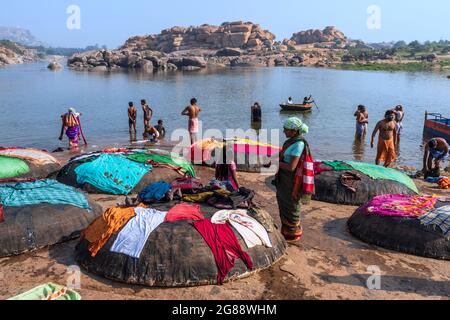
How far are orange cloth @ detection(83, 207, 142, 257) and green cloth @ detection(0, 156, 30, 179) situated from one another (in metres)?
4.40

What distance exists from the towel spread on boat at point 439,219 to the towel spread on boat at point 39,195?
541 cm

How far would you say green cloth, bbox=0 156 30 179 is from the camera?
940cm

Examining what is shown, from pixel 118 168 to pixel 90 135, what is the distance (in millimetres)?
11287

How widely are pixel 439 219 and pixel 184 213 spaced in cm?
385

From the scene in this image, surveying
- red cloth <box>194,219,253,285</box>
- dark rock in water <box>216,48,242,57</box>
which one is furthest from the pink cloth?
dark rock in water <box>216,48,242,57</box>

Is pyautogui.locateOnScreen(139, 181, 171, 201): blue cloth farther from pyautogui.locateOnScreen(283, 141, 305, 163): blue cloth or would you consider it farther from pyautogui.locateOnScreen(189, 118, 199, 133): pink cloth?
pyautogui.locateOnScreen(189, 118, 199, 133): pink cloth

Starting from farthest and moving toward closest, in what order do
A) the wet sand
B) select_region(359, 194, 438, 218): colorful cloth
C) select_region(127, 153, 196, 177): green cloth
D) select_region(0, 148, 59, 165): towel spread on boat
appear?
select_region(0, 148, 59, 165): towel spread on boat < select_region(127, 153, 196, 177): green cloth < select_region(359, 194, 438, 218): colorful cloth < the wet sand

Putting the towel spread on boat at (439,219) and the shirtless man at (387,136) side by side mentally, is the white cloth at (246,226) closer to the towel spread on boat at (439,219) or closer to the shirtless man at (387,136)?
the towel spread on boat at (439,219)

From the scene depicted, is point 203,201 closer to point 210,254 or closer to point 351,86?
point 210,254

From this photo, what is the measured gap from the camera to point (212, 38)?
4154 inches

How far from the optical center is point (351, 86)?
47219 mm

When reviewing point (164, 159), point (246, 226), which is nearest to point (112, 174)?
point (164, 159)

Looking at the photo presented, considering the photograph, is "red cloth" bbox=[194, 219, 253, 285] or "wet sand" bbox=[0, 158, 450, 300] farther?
"red cloth" bbox=[194, 219, 253, 285]

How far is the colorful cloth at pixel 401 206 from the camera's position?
680cm
